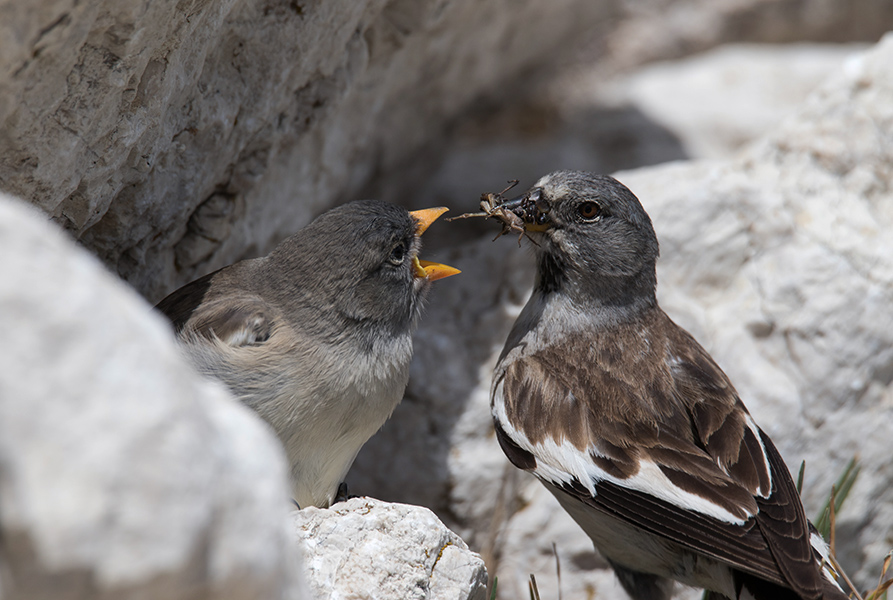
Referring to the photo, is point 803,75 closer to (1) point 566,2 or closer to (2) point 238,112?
(1) point 566,2

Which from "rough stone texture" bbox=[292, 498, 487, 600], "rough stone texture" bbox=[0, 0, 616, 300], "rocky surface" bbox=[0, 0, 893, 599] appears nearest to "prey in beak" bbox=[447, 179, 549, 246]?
"rocky surface" bbox=[0, 0, 893, 599]

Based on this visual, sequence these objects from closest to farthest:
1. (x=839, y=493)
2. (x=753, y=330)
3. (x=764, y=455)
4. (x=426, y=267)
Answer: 1. (x=764, y=455)
2. (x=426, y=267)
3. (x=839, y=493)
4. (x=753, y=330)

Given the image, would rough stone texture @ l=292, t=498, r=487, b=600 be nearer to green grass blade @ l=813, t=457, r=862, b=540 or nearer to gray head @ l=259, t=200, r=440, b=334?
gray head @ l=259, t=200, r=440, b=334

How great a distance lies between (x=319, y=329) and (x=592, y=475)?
115cm

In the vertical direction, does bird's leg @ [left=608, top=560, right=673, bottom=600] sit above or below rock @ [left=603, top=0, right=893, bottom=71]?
above

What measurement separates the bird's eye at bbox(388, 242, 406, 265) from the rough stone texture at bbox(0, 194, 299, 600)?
1715mm

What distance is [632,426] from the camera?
304 centimetres

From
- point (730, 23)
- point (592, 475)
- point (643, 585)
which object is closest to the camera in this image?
point (592, 475)

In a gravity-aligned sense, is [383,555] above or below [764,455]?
above

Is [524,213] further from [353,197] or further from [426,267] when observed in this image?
[353,197]

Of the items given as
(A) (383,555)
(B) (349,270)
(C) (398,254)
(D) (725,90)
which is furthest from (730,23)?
(A) (383,555)

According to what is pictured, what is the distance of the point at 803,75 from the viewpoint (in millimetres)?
6953

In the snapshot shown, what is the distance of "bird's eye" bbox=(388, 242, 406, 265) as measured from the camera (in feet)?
10.5

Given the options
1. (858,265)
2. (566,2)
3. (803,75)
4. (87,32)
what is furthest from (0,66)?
(803,75)
